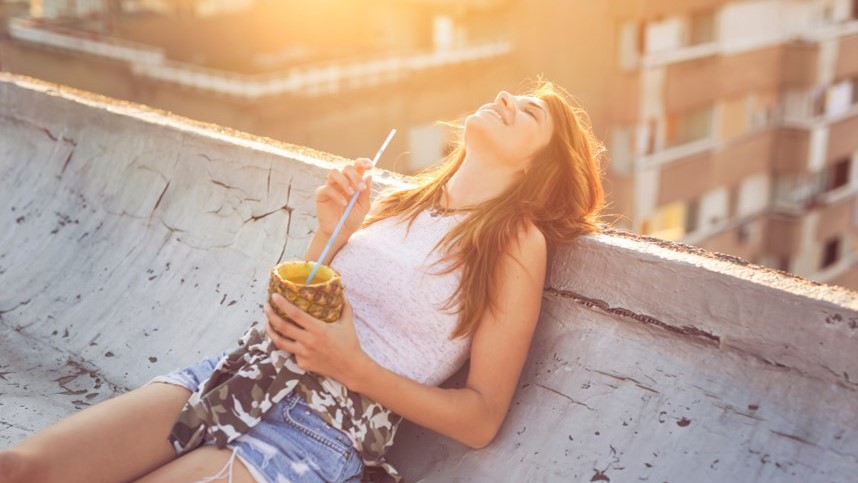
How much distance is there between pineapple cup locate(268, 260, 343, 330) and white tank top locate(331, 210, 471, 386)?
23 centimetres

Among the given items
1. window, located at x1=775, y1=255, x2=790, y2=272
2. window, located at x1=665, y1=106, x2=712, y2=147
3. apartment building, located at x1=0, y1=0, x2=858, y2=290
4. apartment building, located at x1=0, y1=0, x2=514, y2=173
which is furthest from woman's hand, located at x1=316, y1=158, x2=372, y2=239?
window, located at x1=775, y1=255, x2=790, y2=272

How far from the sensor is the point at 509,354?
7.60ft

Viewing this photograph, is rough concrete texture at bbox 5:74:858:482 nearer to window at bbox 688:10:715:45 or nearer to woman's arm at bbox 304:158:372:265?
woman's arm at bbox 304:158:372:265

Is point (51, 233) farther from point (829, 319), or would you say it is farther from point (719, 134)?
point (719, 134)

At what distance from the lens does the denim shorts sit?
2195mm

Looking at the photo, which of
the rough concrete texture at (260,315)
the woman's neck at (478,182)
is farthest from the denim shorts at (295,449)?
the woman's neck at (478,182)

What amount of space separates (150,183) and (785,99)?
18846 mm

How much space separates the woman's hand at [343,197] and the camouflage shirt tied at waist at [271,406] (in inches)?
16.5

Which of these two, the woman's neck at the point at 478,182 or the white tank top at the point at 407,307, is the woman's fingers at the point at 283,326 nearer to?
the white tank top at the point at 407,307

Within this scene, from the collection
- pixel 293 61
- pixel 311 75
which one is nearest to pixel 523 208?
pixel 311 75

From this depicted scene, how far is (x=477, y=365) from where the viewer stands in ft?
7.61

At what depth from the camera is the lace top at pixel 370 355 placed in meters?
2.30

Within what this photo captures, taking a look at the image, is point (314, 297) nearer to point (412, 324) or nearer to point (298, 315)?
point (298, 315)

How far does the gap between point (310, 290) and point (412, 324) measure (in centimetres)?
36
